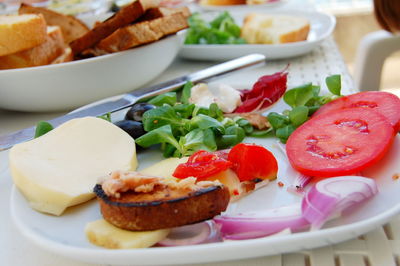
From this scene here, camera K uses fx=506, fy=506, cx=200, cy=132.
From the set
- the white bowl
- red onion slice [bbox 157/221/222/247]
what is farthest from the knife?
red onion slice [bbox 157/221/222/247]

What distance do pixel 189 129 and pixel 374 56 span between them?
5.81 ft

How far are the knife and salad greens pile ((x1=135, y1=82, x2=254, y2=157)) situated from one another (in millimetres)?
122

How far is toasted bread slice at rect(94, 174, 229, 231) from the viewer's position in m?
0.68

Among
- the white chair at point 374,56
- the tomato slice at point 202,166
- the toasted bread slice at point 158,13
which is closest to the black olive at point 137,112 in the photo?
the tomato slice at point 202,166

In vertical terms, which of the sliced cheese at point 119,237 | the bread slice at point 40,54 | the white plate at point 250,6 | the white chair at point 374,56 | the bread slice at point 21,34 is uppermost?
the bread slice at point 21,34

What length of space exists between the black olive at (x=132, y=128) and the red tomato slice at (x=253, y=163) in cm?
25

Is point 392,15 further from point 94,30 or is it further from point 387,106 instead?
point 94,30

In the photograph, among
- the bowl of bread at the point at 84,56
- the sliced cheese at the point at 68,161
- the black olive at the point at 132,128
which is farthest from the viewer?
the bowl of bread at the point at 84,56

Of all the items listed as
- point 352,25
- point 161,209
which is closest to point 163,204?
point 161,209

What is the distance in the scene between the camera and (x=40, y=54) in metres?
1.40

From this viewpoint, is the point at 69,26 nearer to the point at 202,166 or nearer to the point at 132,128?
the point at 132,128

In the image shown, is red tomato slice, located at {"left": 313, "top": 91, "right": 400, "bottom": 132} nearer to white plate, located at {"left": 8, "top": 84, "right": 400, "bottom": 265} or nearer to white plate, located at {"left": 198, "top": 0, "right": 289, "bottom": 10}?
white plate, located at {"left": 8, "top": 84, "right": 400, "bottom": 265}

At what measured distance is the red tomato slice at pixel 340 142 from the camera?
835 millimetres

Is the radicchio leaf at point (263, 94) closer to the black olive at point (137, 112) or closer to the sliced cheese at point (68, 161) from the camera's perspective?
the black olive at point (137, 112)
